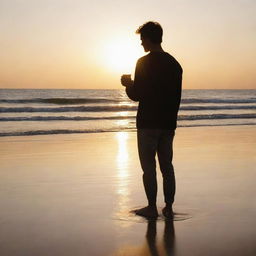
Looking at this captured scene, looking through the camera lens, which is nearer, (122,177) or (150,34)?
(150,34)

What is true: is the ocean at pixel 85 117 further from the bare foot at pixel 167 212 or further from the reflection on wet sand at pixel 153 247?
the reflection on wet sand at pixel 153 247

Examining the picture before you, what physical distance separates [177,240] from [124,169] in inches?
139

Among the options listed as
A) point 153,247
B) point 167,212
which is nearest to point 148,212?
point 167,212

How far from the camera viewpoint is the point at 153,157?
467 centimetres

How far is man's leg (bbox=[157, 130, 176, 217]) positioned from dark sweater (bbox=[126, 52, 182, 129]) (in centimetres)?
11

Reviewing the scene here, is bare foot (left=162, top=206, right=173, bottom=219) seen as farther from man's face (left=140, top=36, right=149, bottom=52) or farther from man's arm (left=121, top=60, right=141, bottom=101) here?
man's face (left=140, top=36, right=149, bottom=52)

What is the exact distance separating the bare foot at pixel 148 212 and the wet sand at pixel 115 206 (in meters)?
0.13

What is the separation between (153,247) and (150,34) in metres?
1.82

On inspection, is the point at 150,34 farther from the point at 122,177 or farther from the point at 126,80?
the point at 122,177

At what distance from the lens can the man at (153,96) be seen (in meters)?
4.56

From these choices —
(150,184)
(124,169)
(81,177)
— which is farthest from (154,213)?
(124,169)

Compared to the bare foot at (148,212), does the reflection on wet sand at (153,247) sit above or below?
below

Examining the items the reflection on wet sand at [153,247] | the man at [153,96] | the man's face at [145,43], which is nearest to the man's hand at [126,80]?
the man at [153,96]

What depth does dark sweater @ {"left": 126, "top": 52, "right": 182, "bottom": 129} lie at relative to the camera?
455cm
